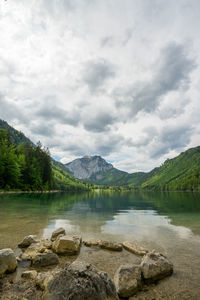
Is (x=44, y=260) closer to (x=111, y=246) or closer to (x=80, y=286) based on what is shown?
(x=80, y=286)

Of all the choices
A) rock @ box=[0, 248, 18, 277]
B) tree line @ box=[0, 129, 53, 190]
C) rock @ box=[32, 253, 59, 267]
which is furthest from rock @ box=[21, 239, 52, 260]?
tree line @ box=[0, 129, 53, 190]

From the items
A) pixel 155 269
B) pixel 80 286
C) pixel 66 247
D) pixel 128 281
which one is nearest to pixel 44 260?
pixel 66 247

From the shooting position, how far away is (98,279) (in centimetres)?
590

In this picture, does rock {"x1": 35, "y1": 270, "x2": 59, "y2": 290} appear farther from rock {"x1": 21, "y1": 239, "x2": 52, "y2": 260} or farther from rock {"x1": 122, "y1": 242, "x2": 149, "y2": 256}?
rock {"x1": 122, "y1": 242, "x2": 149, "y2": 256}

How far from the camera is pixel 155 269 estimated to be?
7516mm

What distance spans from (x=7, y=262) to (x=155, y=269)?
7013 mm

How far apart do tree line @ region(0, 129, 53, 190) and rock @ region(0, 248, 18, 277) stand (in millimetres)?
79081

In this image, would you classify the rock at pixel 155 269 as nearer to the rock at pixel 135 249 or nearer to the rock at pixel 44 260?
the rock at pixel 135 249

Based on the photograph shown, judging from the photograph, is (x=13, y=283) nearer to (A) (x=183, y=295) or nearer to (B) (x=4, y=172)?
(A) (x=183, y=295)

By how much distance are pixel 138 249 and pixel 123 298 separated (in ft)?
16.1

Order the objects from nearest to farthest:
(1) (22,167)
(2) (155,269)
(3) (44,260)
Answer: (2) (155,269) → (3) (44,260) → (1) (22,167)

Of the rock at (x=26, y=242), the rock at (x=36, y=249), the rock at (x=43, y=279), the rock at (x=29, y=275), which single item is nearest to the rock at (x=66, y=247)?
the rock at (x=36, y=249)

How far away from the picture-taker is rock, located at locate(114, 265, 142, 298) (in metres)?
6.25

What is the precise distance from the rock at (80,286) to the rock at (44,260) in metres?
3.24
